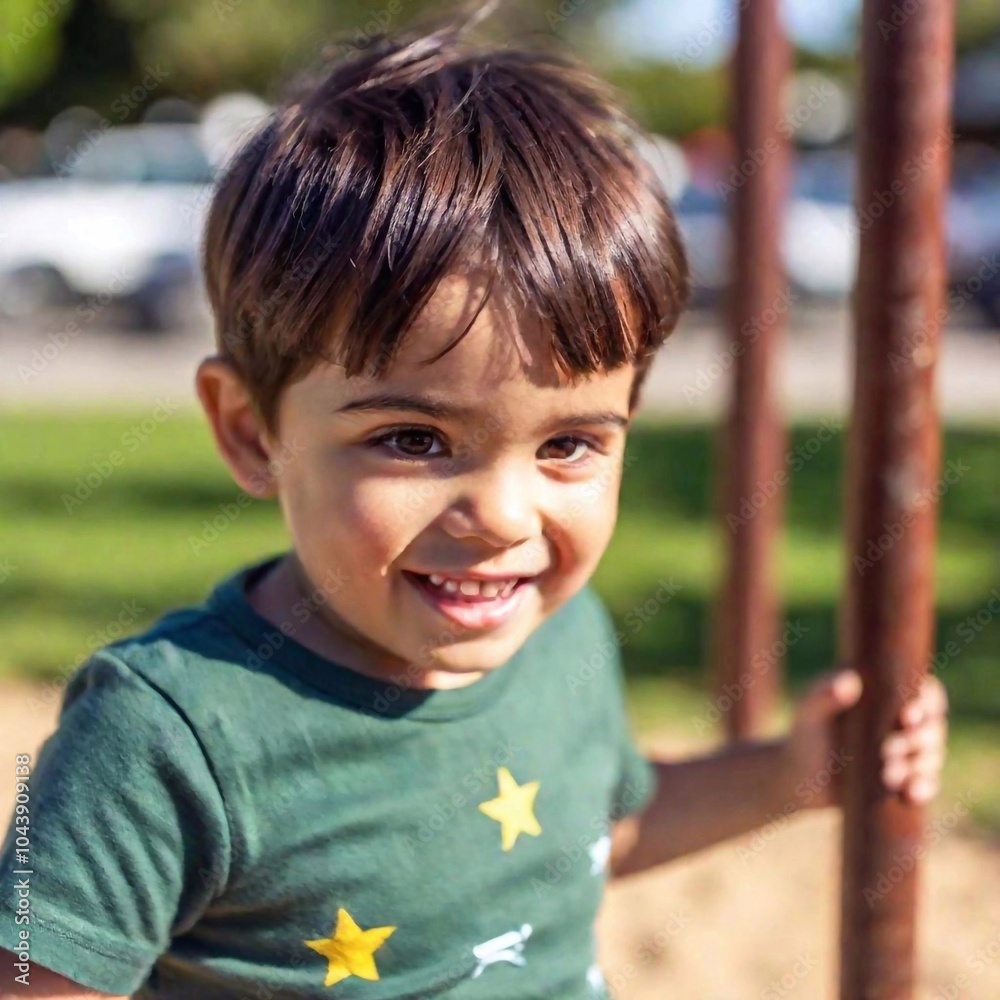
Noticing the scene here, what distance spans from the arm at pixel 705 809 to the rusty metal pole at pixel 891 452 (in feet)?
0.46

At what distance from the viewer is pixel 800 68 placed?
1330 inches

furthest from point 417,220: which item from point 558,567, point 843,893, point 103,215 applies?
point 103,215

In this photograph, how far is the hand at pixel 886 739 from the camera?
1881mm

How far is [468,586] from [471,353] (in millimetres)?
250

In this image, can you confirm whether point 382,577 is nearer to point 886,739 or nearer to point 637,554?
point 886,739

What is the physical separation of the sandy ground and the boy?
1.44m

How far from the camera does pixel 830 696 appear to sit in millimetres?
1918

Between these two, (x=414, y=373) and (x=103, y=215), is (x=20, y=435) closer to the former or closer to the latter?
(x=103, y=215)

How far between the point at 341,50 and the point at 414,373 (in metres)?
0.74

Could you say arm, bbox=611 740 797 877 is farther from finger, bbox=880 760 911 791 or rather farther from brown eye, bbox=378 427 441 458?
brown eye, bbox=378 427 441 458

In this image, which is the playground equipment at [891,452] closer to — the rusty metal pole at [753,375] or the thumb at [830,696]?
the thumb at [830,696]

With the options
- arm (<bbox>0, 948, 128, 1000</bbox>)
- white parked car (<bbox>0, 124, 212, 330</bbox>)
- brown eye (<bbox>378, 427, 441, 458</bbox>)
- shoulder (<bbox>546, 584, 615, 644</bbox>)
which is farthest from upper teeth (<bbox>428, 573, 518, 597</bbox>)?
white parked car (<bbox>0, 124, 212, 330</bbox>)

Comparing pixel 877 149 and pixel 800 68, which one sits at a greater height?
pixel 800 68

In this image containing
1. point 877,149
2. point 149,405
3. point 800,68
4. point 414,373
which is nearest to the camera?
point 414,373
